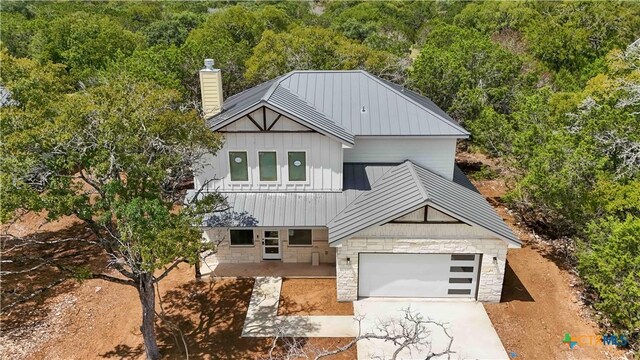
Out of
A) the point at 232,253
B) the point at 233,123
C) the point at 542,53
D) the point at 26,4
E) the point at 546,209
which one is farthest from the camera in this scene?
the point at 26,4

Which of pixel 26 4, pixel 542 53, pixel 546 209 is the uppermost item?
pixel 26 4

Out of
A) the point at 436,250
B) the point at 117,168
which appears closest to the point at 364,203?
the point at 436,250

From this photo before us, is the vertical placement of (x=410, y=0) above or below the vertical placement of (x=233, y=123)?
above

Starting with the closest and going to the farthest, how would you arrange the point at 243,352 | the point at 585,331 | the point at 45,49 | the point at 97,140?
the point at 97,140 → the point at 243,352 → the point at 585,331 → the point at 45,49

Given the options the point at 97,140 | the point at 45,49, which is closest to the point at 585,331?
the point at 97,140

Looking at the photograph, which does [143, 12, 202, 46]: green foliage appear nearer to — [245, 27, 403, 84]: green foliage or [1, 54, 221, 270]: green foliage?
[245, 27, 403, 84]: green foliage

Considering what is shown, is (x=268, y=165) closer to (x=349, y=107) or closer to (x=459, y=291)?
(x=349, y=107)

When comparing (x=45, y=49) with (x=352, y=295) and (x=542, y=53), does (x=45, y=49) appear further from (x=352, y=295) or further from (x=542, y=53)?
(x=542, y=53)
